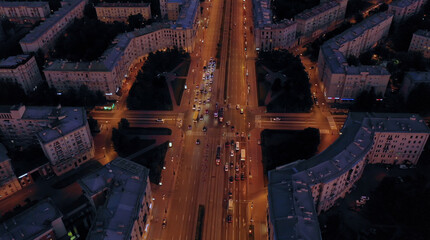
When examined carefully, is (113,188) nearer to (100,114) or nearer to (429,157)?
(100,114)

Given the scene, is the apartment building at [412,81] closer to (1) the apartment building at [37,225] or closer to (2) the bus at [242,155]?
(2) the bus at [242,155]

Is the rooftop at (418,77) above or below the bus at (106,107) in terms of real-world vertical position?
above

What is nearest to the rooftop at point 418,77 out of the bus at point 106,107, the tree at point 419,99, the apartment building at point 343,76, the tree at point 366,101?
the tree at point 419,99

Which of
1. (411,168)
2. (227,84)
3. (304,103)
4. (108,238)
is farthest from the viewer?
(227,84)

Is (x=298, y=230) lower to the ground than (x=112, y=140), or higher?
higher

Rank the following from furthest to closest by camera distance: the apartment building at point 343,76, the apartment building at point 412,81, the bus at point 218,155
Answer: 1. the apartment building at point 343,76
2. the apartment building at point 412,81
3. the bus at point 218,155

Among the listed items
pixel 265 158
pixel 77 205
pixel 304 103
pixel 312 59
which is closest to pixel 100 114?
pixel 77 205

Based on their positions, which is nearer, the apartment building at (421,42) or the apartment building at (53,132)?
the apartment building at (53,132)

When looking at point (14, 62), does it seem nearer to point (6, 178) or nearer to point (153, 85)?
point (153, 85)
